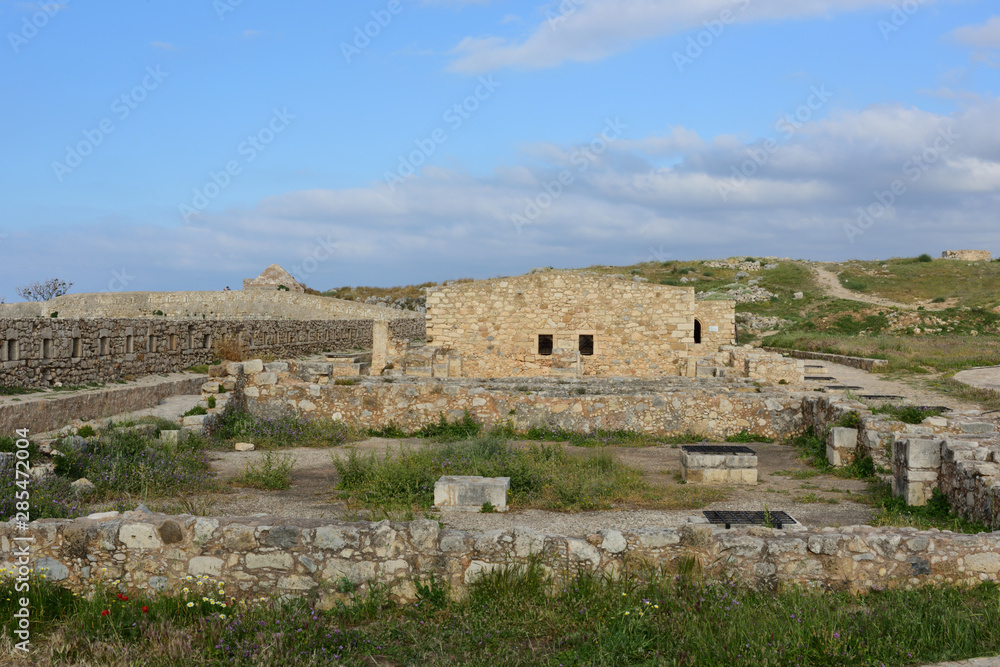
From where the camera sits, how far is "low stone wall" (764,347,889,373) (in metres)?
23.5

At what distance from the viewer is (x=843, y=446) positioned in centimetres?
1012

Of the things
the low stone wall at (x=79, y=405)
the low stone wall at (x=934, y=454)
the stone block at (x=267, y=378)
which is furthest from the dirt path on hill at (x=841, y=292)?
the low stone wall at (x=79, y=405)

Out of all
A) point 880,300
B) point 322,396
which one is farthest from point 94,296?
point 880,300

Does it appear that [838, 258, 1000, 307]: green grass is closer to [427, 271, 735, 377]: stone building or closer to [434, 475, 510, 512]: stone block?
[427, 271, 735, 377]: stone building

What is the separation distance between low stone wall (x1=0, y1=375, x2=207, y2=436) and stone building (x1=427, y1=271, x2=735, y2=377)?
894 centimetres

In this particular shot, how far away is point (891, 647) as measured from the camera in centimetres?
426

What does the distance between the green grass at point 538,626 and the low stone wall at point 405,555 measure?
0.12 m

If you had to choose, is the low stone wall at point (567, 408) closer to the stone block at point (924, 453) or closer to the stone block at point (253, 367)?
the stone block at point (253, 367)

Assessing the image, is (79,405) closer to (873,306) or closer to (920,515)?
(920,515)

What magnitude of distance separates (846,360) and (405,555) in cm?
2487

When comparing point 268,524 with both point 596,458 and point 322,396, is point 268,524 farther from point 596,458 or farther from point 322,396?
point 322,396

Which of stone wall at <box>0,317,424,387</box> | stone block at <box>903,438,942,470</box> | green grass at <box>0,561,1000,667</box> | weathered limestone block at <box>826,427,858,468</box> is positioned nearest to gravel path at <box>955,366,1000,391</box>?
weathered limestone block at <box>826,427,858,468</box>

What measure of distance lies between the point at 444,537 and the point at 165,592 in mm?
2048

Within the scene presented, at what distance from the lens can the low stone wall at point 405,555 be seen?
515cm
